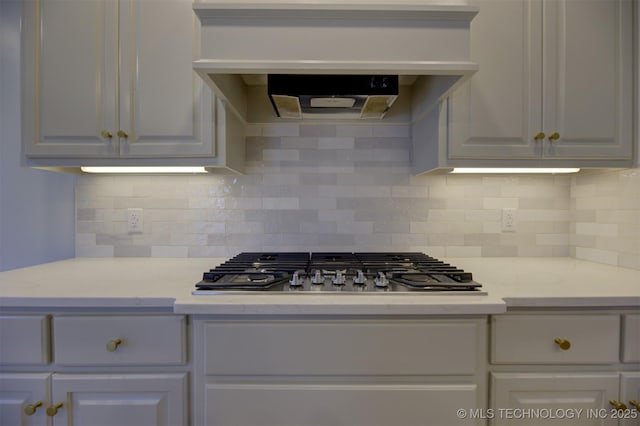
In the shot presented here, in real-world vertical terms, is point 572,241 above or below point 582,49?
below

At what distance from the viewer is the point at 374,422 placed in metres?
0.94

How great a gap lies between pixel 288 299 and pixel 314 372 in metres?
0.23

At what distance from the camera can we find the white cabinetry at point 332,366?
93 centimetres

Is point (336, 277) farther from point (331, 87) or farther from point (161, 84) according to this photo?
point (161, 84)

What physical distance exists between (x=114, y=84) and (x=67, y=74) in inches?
7.1

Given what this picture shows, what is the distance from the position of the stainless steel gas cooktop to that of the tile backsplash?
24 cm

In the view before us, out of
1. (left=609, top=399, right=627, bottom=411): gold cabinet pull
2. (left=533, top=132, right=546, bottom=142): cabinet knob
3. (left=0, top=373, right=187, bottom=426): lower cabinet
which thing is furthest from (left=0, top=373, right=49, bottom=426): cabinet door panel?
(left=533, top=132, right=546, bottom=142): cabinet knob

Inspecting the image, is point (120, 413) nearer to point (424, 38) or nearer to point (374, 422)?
point (374, 422)

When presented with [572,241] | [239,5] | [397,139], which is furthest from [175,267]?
[572,241]

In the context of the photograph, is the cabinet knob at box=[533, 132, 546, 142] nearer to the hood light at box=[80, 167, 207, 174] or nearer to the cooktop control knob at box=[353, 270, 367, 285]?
the cooktop control knob at box=[353, 270, 367, 285]

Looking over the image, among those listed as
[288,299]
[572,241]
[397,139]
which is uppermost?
[397,139]

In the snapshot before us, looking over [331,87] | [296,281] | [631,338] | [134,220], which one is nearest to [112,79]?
[134,220]

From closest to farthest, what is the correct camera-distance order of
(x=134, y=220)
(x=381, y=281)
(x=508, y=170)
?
(x=381, y=281), (x=508, y=170), (x=134, y=220)

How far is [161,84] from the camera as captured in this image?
1.23 meters
